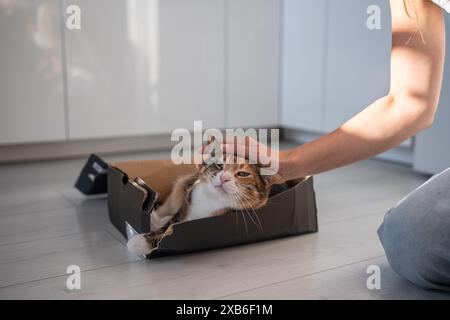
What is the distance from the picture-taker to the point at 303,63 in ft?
8.11

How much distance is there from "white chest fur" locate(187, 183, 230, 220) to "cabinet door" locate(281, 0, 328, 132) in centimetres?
139

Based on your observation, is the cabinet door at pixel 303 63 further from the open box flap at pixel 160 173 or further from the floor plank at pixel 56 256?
the floor plank at pixel 56 256

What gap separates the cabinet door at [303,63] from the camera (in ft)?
7.73

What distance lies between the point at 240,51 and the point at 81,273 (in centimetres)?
171

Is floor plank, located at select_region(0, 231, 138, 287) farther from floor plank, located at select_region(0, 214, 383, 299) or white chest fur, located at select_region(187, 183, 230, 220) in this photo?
white chest fur, located at select_region(187, 183, 230, 220)

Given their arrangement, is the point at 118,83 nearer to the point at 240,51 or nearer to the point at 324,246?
the point at 240,51

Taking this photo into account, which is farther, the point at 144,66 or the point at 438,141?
the point at 144,66

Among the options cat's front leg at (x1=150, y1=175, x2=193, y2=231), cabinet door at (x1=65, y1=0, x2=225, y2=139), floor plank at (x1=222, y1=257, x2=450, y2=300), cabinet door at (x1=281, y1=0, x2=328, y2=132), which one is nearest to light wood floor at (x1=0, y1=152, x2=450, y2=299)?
floor plank at (x1=222, y1=257, x2=450, y2=300)

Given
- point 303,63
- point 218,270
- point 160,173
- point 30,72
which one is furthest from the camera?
point 303,63

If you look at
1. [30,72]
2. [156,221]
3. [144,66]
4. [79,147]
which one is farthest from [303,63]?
[156,221]

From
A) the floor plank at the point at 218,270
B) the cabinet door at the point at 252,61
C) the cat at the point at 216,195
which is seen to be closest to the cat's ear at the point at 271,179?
the cat at the point at 216,195

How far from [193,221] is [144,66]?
4.53 feet

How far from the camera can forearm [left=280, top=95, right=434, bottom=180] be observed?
0.91 meters

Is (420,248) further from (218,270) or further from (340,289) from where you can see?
(218,270)
